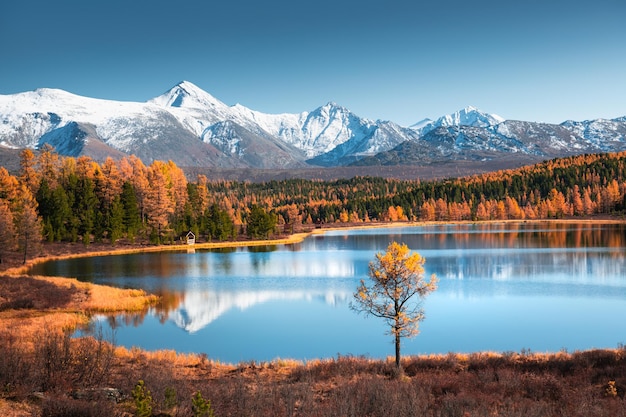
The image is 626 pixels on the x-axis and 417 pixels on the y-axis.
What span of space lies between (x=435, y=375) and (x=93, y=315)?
31.2 metres

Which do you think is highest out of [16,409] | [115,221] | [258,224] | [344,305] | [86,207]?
[86,207]

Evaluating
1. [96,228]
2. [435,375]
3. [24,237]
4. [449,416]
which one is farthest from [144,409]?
[96,228]

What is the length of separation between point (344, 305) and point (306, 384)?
29372 mm

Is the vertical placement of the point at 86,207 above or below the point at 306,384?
above

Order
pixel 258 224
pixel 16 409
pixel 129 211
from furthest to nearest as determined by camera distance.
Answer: pixel 258 224 < pixel 129 211 < pixel 16 409

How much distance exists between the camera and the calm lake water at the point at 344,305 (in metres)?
34.3

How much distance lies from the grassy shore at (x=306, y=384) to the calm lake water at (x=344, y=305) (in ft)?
22.7

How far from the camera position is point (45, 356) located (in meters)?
17.4

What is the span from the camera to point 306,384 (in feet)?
62.4

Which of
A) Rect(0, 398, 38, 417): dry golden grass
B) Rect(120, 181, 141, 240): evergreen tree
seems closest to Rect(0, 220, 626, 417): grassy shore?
Rect(0, 398, 38, 417): dry golden grass

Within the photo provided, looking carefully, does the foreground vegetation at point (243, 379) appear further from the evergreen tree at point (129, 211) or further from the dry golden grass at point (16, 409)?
the evergreen tree at point (129, 211)

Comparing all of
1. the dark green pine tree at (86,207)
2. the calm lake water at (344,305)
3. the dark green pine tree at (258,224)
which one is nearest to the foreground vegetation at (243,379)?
the calm lake water at (344,305)

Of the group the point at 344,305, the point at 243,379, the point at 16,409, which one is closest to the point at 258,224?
the point at 344,305

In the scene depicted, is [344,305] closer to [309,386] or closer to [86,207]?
[309,386]
